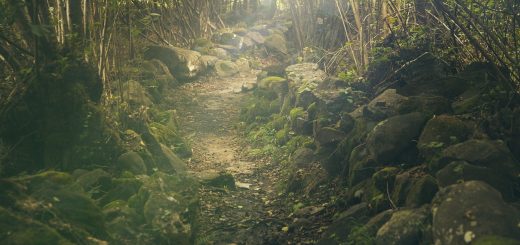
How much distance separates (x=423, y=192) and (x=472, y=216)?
858mm

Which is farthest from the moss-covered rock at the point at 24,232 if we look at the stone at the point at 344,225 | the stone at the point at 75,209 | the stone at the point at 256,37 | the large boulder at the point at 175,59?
the stone at the point at 256,37

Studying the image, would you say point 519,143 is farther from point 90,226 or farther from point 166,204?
point 90,226

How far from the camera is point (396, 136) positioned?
5.59 m

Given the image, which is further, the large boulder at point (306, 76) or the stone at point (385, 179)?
the large boulder at point (306, 76)

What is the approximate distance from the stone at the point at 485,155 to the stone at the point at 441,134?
250mm

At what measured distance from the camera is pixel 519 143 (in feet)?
14.9

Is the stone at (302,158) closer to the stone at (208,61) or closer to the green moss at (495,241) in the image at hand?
the green moss at (495,241)

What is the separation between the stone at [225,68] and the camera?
17.3 meters

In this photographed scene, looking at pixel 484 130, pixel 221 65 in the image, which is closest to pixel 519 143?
pixel 484 130

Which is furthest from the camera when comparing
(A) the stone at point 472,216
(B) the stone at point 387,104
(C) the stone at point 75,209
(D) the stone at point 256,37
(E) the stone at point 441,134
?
(D) the stone at point 256,37

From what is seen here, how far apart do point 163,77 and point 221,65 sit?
4204mm

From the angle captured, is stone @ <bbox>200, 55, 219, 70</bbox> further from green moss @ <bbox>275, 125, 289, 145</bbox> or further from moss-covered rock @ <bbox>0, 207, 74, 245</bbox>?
moss-covered rock @ <bbox>0, 207, 74, 245</bbox>

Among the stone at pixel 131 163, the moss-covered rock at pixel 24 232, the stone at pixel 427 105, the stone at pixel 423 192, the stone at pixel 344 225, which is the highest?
the stone at pixel 427 105

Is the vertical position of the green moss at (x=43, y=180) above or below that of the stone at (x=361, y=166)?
above
